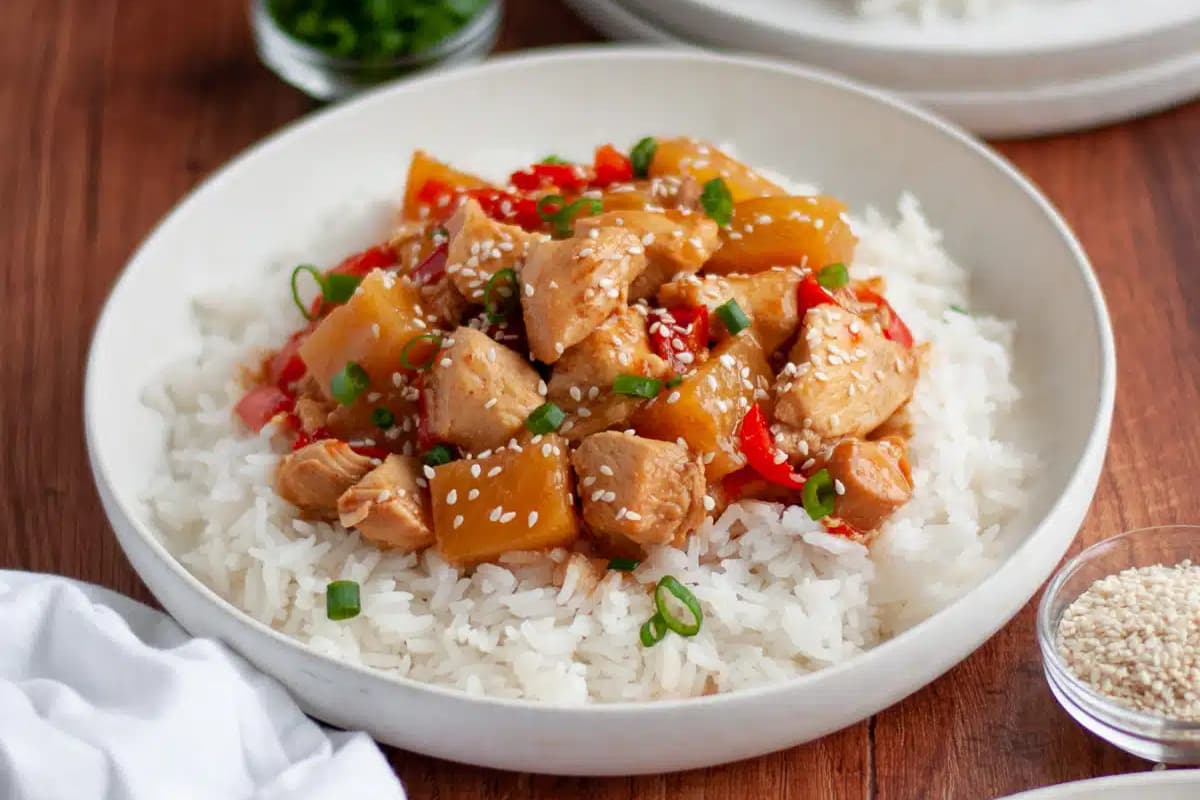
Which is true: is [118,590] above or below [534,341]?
below

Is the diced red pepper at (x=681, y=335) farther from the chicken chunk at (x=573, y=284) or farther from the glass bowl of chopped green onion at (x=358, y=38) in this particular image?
the glass bowl of chopped green onion at (x=358, y=38)

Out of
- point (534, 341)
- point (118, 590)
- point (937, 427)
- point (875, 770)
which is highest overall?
point (534, 341)

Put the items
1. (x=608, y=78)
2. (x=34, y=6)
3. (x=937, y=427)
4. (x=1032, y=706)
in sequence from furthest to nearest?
Answer: (x=34, y=6) → (x=608, y=78) → (x=937, y=427) → (x=1032, y=706)

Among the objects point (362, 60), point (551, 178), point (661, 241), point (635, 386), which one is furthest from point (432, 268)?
point (362, 60)

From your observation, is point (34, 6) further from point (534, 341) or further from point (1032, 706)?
point (1032, 706)

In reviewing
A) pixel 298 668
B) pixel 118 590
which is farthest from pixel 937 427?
pixel 118 590

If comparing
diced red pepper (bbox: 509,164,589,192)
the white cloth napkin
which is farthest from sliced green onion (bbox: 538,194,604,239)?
the white cloth napkin

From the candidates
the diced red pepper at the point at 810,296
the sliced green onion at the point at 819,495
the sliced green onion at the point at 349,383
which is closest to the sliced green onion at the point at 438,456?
the sliced green onion at the point at 349,383
